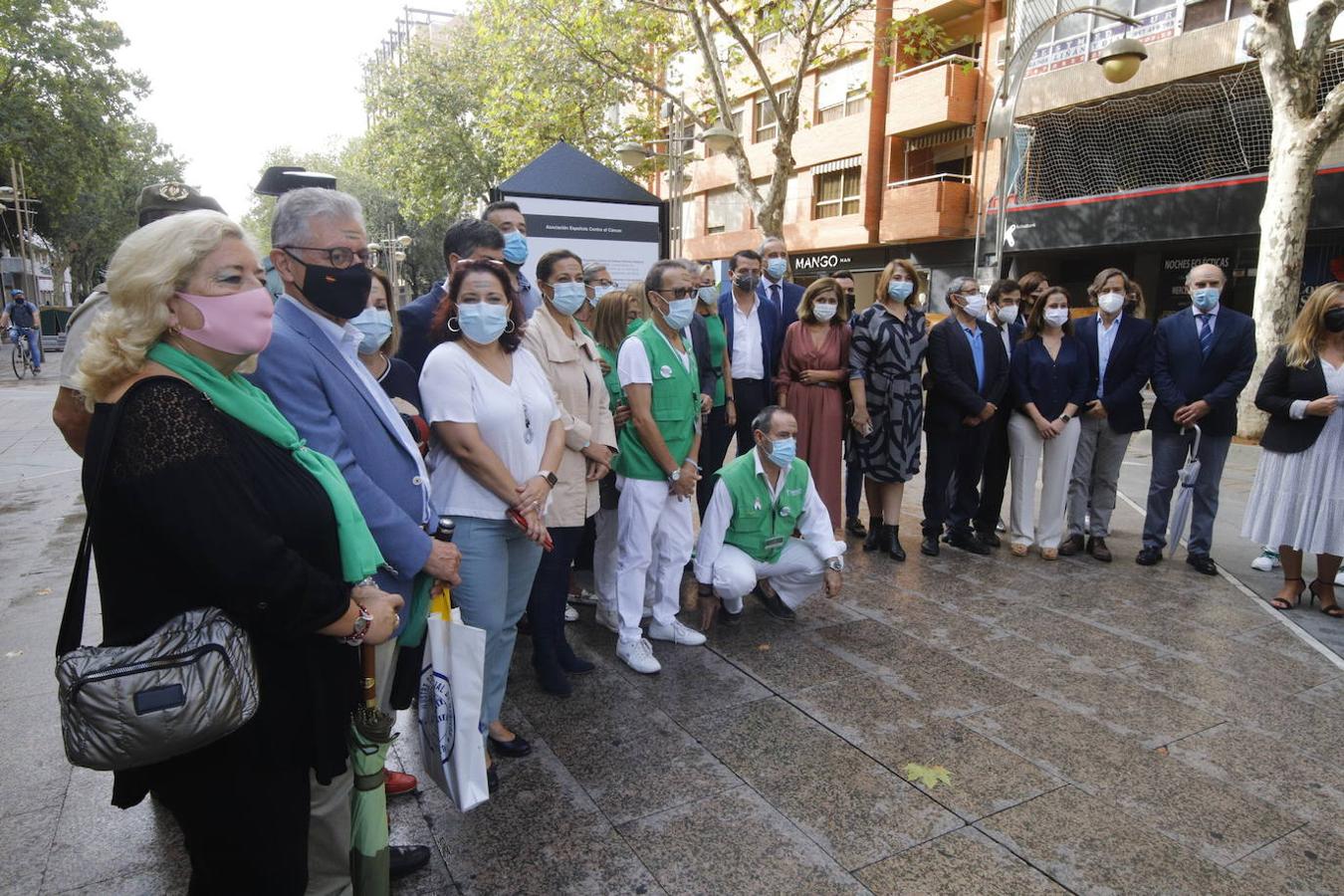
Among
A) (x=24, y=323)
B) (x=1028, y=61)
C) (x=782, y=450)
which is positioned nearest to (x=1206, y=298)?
(x=782, y=450)

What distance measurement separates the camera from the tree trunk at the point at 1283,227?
10398 mm

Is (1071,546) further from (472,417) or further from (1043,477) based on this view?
(472,417)

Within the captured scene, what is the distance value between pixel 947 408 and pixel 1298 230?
7.92 m

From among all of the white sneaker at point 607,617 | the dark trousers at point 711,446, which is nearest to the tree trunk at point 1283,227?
the dark trousers at point 711,446

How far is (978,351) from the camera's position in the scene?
619 centimetres

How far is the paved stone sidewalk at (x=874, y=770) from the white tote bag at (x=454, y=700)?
0.35 meters

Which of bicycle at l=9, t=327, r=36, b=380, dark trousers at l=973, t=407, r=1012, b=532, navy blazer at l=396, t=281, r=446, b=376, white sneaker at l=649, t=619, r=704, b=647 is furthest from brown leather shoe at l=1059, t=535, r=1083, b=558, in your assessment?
bicycle at l=9, t=327, r=36, b=380

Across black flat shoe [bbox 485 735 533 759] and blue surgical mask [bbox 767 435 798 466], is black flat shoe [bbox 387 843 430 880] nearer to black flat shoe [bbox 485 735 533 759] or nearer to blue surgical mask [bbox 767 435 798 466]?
black flat shoe [bbox 485 735 533 759]

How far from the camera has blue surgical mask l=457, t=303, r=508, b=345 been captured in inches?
115

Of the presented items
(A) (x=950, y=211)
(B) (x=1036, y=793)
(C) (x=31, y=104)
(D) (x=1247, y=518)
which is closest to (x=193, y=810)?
(B) (x=1036, y=793)

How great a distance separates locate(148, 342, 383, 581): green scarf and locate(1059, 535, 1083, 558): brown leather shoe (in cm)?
564

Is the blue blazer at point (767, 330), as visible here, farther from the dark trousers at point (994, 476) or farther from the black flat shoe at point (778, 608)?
the black flat shoe at point (778, 608)

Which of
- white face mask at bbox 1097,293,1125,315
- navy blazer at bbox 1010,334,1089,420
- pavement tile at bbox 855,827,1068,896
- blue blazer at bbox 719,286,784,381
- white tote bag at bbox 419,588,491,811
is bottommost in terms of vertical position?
pavement tile at bbox 855,827,1068,896

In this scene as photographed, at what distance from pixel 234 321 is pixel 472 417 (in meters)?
1.13
